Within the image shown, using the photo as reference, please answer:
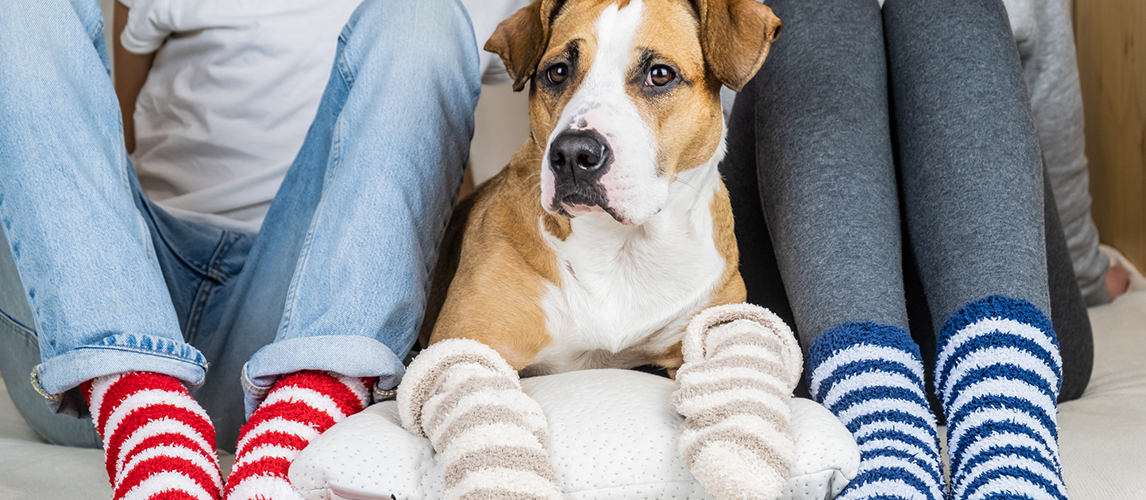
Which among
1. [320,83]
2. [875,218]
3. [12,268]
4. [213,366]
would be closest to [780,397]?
[875,218]

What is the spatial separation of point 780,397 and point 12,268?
1.16 m

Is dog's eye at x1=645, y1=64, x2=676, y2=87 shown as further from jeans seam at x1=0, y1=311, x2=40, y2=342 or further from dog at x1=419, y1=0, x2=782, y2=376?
jeans seam at x1=0, y1=311, x2=40, y2=342

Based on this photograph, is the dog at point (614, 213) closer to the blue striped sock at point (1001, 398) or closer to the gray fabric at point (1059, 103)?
the blue striped sock at point (1001, 398)

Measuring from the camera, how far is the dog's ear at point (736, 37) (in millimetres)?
1259

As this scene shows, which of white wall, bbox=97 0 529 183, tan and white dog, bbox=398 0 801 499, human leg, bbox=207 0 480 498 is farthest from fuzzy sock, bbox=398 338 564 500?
white wall, bbox=97 0 529 183

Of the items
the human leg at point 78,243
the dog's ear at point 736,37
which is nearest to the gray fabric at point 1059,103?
the dog's ear at point 736,37

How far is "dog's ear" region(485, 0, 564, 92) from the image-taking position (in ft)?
4.37

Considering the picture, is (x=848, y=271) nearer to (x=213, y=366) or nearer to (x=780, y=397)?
(x=780, y=397)

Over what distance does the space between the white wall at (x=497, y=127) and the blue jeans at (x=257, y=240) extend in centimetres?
105

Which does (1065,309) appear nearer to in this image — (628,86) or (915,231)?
(915,231)

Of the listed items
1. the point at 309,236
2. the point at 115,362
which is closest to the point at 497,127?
the point at 309,236

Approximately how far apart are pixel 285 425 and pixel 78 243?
368 mm

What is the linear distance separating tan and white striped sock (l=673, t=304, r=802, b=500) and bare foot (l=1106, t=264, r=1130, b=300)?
60.1 inches

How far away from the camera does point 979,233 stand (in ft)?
4.00
